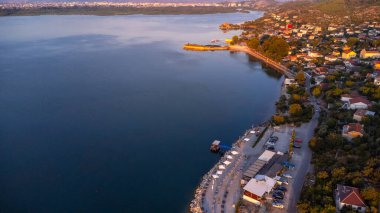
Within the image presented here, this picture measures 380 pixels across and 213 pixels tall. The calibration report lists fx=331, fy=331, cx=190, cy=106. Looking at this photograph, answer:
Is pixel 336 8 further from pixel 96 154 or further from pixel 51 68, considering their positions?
pixel 96 154

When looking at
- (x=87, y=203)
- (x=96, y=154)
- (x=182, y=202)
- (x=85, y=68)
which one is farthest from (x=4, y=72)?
(x=182, y=202)

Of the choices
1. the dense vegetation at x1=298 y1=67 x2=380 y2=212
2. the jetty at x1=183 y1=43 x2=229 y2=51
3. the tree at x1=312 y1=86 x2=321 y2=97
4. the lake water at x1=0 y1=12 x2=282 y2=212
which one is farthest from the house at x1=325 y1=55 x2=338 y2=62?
the jetty at x1=183 y1=43 x2=229 y2=51

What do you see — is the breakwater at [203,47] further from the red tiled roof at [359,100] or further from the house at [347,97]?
the red tiled roof at [359,100]

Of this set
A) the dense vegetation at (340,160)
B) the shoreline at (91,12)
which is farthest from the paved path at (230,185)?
the shoreline at (91,12)

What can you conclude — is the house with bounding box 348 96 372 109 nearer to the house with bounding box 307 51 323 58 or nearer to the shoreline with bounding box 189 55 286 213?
the shoreline with bounding box 189 55 286 213

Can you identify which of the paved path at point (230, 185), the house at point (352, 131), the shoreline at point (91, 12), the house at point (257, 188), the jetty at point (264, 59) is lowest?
the paved path at point (230, 185)

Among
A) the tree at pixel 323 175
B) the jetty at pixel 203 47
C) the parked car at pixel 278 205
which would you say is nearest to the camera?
the parked car at pixel 278 205

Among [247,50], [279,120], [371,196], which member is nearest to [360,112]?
[279,120]
